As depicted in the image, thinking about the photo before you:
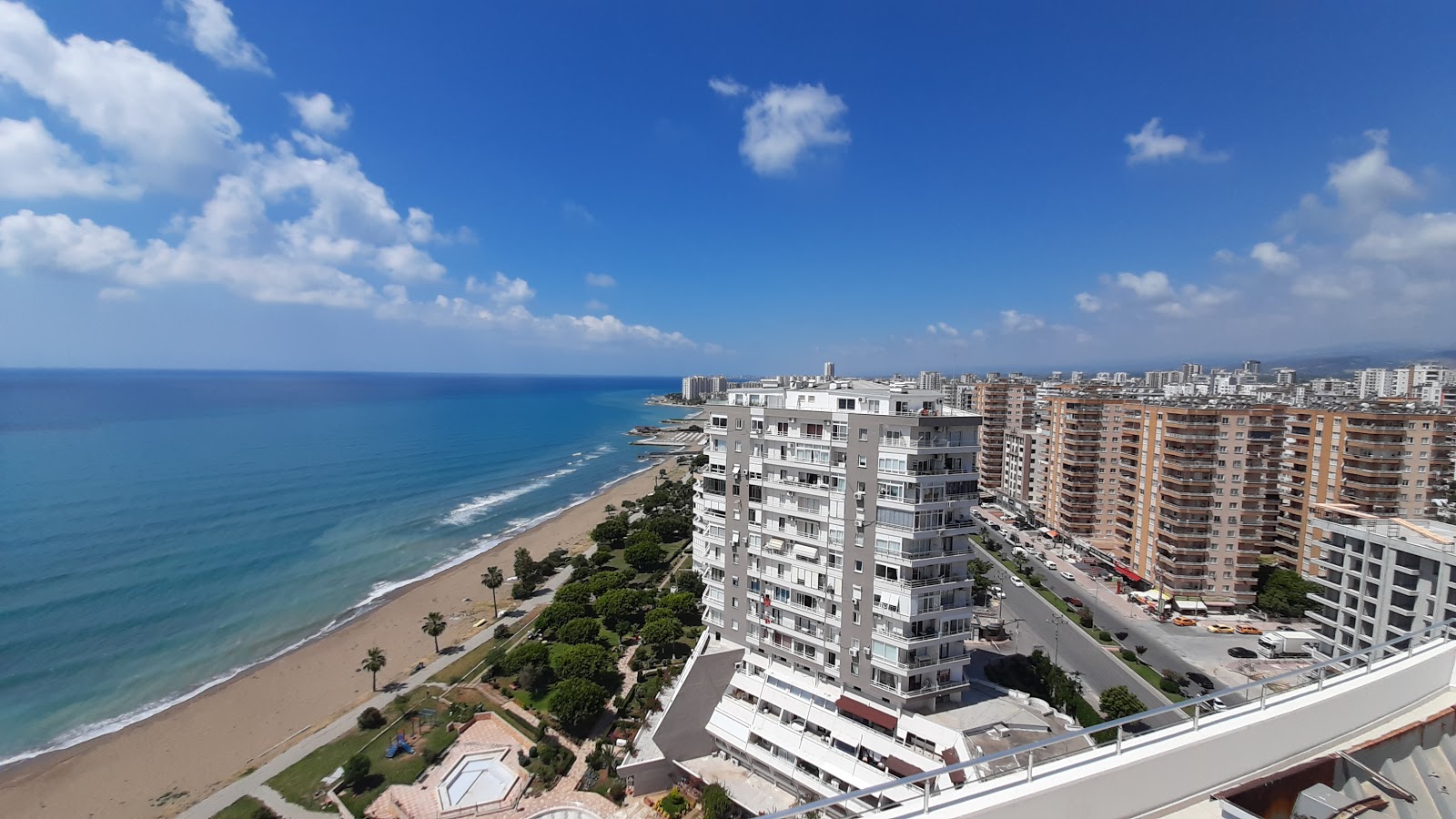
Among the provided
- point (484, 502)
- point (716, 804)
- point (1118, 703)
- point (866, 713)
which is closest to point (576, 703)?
point (716, 804)

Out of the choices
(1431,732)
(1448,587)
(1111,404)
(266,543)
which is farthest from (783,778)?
(266,543)

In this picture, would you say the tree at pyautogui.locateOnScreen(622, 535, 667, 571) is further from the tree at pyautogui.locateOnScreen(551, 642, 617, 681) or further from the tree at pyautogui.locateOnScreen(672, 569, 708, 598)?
the tree at pyautogui.locateOnScreen(551, 642, 617, 681)

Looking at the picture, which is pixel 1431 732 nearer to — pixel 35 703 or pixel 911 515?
pixel 911 515

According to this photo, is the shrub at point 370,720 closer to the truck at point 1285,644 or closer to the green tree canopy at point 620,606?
the green tree canopy at point 620,606

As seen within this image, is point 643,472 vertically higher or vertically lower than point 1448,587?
lower

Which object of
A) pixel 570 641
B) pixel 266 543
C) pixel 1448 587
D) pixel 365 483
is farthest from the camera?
pixel 365 483

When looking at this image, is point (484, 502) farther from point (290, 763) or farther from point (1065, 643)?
point (1065, 643)

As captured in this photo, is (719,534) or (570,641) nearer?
(719,534)
